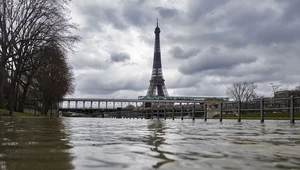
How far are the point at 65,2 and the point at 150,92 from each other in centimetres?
7899

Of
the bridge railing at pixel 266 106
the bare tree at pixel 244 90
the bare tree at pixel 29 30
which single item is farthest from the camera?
the bare tree at pixel 244 90

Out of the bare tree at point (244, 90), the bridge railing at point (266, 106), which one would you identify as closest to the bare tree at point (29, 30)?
the bridge railing at point (266, 106)

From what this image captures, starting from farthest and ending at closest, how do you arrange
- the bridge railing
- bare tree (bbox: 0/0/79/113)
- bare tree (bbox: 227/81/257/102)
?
bare tree (bbox: 227/81/257/102) < bare tree (bbox: 0/0/79/113) < the bridge railing

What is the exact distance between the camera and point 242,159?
2572mm

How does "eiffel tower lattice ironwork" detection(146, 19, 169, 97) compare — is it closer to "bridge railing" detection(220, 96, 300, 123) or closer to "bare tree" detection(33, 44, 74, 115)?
"bare tree" detection(33, 44, 74, 115)

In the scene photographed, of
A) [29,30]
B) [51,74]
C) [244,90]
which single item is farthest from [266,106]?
[244,90]

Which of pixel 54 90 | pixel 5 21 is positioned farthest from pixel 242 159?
pixel 54 90

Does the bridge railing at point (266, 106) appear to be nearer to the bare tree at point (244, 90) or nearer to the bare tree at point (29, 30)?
the bare tree at point (29, 30)

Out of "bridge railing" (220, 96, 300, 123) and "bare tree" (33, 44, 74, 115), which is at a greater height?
"bare tree" (33, 44, 74, 115)

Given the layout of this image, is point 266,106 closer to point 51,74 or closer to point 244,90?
point 51,74

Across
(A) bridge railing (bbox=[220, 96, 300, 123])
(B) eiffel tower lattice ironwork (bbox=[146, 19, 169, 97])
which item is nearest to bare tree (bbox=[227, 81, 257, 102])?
(B) eiffel tower lattice ironwork (bbox=[146, 19, 169, 97])

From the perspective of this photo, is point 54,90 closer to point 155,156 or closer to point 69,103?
point 155,156

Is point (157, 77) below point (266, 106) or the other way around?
the other way around

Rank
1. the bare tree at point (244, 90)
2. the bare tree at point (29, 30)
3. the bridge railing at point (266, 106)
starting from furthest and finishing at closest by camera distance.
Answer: the bare tree at point (244, 90)
the bare tree at point (29, 30)
the bridge railing at point (266, 106)
